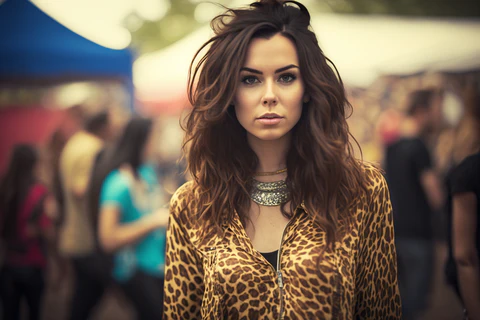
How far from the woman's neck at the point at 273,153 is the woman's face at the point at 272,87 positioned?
13 cm

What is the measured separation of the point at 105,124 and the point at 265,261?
336 cm

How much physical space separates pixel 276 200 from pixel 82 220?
302 cm

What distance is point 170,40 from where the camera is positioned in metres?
16.8

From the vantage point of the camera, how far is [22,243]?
4.46 metres

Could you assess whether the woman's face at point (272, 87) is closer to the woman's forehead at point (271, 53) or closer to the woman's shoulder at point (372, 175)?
the woman's forehead at point (271, 53)

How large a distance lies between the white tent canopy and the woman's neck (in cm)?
583

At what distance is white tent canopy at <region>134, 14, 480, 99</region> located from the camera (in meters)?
7.80

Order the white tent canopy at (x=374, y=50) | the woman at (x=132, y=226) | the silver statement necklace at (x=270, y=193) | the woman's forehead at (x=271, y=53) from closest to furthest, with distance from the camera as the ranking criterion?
the woman's forehead at (x=271, y=53), the silver statement necklace at (x=270, y=193), the woman at (x=132, y=226), the white tent canopy at (x=374, y=50)

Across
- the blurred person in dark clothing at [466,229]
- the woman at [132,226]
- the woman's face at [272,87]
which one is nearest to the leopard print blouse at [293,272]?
the woman's face at [272,87]

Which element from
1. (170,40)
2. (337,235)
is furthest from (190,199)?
(170,40)

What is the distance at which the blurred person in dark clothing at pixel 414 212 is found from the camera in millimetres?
4586

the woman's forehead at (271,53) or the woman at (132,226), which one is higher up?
the woman's forehead at (271,53)

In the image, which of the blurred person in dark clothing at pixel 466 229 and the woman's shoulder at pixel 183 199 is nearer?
the woman's shoulder at pixel 183 199

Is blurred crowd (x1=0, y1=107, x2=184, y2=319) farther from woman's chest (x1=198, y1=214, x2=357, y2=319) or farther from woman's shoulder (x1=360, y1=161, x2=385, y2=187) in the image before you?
woman's shoulder (x1=360, y1=161, x2=385, y2=187)
